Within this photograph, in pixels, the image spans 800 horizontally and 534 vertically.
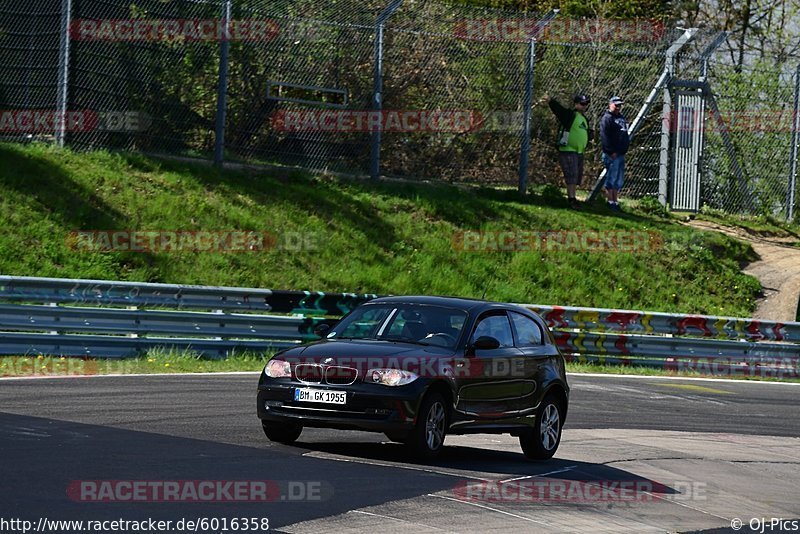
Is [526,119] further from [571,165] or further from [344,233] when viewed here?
[344,233]

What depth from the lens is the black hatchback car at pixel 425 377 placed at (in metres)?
11.0

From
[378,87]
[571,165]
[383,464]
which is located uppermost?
[378,87]

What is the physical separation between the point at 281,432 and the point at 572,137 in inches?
643

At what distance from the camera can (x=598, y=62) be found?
27.7 metres

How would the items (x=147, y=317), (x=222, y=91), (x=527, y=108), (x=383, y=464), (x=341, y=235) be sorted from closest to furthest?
(x=383, y=464), (x=147, y=317), (x=341, y=235), (x=222, y=91), (x=527, y=108)

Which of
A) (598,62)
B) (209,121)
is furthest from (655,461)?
(598,62)

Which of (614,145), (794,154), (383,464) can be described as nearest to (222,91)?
(614,145)

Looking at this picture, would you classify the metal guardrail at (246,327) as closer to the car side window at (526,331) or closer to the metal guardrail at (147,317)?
the metal guardrail at (147,317)

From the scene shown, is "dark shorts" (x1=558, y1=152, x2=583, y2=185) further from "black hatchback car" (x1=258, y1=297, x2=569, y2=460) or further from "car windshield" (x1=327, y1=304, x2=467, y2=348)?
"car windshield" (x1=327, y1=304, x2=467, y2=348)

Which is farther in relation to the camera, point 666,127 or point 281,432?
point 666,127

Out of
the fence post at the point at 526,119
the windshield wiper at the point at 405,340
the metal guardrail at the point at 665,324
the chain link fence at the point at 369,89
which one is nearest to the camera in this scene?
the windshield wiper at the point at 405,340

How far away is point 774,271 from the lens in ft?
88.1

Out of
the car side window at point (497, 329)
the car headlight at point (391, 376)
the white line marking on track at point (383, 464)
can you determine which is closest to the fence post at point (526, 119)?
the car side window at point (497, 329)

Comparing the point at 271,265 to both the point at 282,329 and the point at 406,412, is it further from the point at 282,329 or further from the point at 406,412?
the point at 406,412
